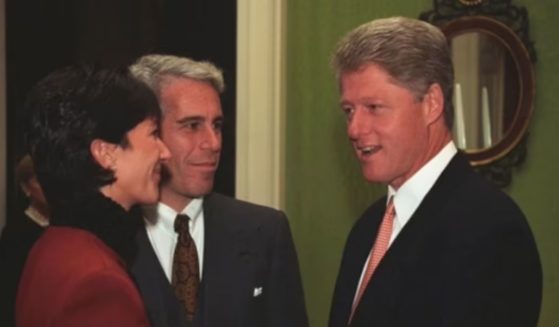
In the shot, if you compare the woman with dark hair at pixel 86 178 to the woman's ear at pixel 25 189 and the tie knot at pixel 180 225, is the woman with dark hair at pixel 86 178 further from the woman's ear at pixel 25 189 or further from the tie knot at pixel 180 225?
the woman's ear at pixel 25 189

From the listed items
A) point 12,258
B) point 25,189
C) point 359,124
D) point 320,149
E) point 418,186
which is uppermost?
point 359,124

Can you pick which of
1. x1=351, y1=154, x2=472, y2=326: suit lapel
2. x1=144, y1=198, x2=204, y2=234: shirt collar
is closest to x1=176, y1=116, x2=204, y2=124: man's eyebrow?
x1=144, y1=198, x2=204, y2=234: shirt collar

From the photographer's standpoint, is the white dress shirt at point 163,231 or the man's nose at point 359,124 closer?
the man's nose at point 359,124

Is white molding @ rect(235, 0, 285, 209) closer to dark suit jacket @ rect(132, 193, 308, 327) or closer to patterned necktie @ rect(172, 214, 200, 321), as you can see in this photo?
dark suit jacket @ rect(132, 193, 308, 327)

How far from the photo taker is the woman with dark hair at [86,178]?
1618 mm

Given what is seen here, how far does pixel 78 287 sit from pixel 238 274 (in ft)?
Answer: 2.84

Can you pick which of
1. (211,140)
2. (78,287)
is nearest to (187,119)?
(211,140)

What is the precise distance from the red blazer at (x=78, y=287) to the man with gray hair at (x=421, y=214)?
51 centimetres

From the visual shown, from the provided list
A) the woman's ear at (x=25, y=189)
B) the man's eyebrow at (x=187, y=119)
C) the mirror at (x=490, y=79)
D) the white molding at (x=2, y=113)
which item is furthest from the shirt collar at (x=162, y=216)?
the white molding at (x=2, y=113)

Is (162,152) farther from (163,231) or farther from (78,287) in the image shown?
(163,231)

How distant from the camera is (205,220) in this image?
2.46 meters

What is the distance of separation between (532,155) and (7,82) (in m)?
2.25

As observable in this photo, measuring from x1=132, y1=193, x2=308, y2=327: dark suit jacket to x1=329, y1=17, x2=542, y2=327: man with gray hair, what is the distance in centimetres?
34

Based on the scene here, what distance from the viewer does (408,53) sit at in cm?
191
